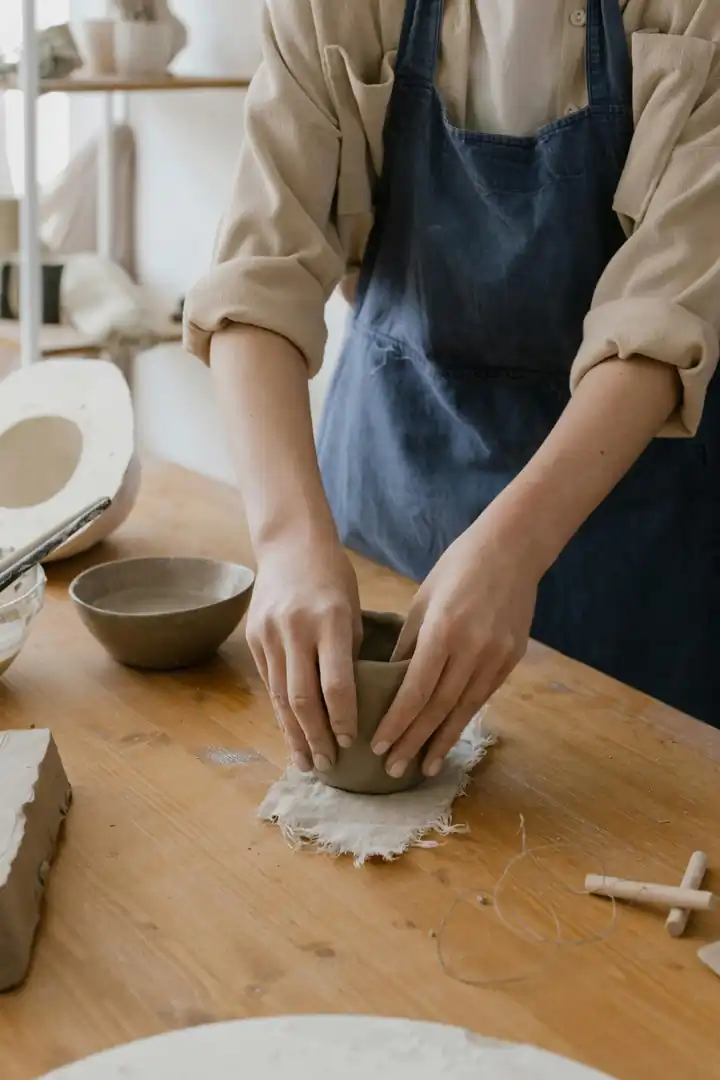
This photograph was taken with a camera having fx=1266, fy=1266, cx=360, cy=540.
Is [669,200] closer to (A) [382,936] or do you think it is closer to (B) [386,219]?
(B) [386,219]

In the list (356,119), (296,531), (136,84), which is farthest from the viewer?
(136,84)

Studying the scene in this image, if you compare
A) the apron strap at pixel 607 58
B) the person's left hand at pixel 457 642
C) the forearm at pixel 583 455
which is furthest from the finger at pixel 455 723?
the apron strap at pixel 607 58

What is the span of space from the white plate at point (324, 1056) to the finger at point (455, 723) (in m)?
0.27

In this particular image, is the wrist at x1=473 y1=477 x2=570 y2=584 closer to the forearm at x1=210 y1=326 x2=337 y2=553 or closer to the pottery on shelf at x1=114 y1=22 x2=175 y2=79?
the forearm at x1=210 y1=326 x2=337 y2=553

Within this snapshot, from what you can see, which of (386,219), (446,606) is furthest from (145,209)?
(446,606)

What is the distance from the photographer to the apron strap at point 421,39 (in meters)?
1.26

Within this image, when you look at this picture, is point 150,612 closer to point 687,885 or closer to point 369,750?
point 369,750

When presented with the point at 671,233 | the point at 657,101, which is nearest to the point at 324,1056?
the point at 671,233

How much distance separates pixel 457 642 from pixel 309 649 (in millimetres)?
109

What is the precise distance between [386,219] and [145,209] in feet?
6.05

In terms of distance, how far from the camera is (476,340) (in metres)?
1.35

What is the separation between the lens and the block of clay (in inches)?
29.5

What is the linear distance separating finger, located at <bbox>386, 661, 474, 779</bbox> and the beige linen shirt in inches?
13.0

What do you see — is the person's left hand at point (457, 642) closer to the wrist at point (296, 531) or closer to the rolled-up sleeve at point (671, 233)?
the wrist at point (296, 531)
